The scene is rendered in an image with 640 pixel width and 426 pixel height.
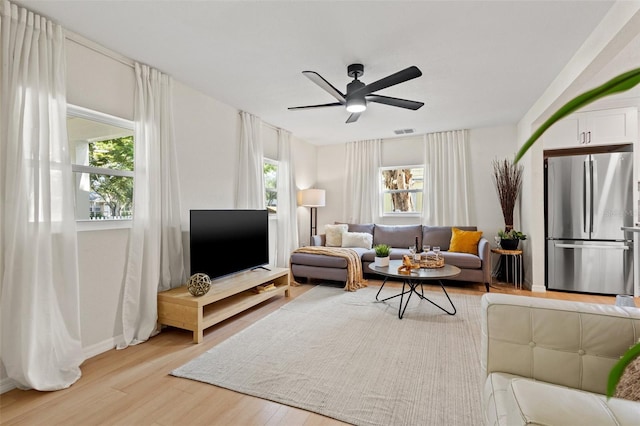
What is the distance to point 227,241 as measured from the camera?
3428mm

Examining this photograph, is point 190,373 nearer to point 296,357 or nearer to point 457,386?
point 296,357

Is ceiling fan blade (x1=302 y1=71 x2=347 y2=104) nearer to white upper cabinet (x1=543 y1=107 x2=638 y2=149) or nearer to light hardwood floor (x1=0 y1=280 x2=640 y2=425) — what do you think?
light hardwood floor (x1=0 y1=280 x2=640 y2=425)

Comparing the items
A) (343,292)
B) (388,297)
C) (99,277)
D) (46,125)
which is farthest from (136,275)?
(388,297)

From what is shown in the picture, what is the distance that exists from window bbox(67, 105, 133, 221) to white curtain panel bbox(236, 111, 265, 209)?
4.87ft

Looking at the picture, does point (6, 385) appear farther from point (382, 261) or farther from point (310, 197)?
point (310, 197)

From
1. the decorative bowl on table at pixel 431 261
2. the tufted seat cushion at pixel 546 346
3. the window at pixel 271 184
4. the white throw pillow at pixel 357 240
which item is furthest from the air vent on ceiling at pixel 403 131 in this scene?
the tufted seat cushion at pixel 546 346

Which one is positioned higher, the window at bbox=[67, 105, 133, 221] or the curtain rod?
the curtain rod

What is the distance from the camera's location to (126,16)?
7.11ft

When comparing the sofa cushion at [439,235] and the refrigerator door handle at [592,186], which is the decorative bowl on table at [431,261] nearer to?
the sofa cushion at [439,235]

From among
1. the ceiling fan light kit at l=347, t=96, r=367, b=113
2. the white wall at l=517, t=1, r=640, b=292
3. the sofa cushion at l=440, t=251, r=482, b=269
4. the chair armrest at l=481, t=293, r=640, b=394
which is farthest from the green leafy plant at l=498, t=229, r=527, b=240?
the chair armrest at l=481, t=293, r=640, b=394

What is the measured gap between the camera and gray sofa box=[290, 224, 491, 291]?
4.30 metres

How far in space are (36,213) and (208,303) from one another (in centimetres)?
141

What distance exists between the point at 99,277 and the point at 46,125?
122cm

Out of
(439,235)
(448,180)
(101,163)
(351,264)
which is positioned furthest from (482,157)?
(101,163)
